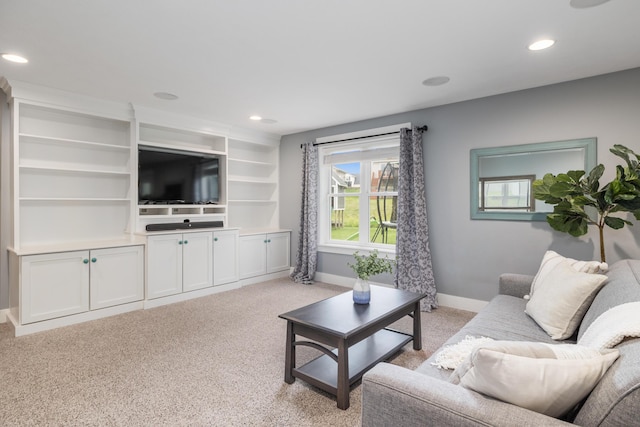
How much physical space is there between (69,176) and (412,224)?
4.09 metres

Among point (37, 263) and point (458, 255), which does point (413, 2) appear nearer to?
point (458, 255)

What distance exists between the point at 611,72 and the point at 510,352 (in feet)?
11.0

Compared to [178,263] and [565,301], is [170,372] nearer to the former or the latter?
[178,263]

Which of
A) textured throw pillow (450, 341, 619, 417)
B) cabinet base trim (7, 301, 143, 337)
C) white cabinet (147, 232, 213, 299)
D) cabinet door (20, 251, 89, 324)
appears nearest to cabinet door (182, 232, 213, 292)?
white cabinet (147, 232, 213, 299)

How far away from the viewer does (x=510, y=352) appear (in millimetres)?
1101

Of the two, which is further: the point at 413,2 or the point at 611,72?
the point at 611,72

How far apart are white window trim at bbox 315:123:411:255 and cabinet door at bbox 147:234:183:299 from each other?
211 centimetres

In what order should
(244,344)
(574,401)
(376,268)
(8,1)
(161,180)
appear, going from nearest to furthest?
(574,401)
(8,1)
(376,268)
(244,344)
(161,180)

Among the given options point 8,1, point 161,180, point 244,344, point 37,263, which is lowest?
point 244,344

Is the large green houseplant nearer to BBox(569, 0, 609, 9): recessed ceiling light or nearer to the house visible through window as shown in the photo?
the house visible through window

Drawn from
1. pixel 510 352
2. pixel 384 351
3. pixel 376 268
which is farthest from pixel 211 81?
pixel 510 352

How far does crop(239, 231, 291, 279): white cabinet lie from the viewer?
5152mm

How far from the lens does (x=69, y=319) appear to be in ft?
11.5

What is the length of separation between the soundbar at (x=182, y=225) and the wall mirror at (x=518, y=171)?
3336 millimetres
